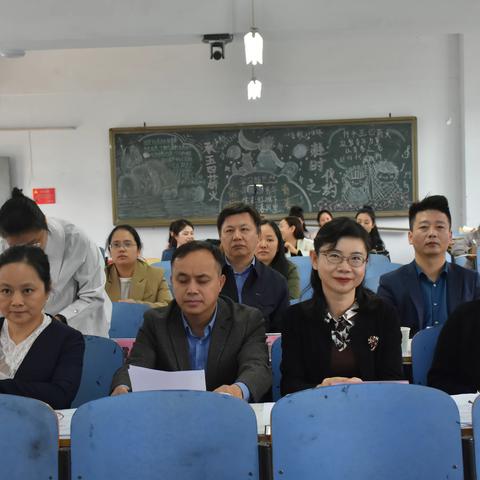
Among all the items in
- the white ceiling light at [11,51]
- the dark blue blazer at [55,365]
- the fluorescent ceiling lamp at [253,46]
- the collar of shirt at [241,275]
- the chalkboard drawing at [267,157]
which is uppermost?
the white ceiling light at [11,51]

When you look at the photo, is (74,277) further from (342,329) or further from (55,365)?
(342,329)

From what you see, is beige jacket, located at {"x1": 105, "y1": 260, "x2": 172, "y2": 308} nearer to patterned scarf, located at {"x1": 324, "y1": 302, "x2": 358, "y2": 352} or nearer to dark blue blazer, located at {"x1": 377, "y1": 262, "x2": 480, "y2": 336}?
dark blue blazer, located at {"x1": 377, "y1": 262, "x2": 480, "y2": 336}

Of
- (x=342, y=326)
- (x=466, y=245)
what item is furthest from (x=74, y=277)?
(x=466, y=245)

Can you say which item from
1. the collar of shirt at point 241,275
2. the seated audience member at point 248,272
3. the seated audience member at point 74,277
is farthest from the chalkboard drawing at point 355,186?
the seated audience member at point 74,277

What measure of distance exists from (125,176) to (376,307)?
654 centimetres

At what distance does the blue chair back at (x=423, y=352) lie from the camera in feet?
8.80

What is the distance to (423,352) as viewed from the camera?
269 centimetres

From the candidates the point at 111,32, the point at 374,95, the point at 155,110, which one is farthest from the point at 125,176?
the point at 374,95

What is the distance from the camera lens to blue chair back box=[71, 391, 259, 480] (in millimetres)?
1708

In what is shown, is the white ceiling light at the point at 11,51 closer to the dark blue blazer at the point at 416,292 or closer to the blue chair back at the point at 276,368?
the dark blue blazer at the point at 416,292

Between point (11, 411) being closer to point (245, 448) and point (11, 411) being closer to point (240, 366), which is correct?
point (245, 448)

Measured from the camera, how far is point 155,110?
28.2 ft

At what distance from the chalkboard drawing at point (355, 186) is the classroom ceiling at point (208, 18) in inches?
92.6

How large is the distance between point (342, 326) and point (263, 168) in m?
6.20
